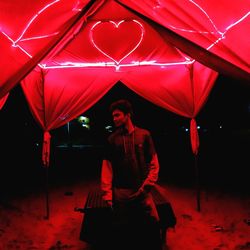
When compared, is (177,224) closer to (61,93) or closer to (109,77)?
(109,77)

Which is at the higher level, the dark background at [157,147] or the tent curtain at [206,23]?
the tent curtain at [206,23]

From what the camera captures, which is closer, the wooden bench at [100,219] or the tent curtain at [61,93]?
the wooden bench at [100,219]

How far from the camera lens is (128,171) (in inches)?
103

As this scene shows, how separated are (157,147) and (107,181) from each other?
35.3 feet

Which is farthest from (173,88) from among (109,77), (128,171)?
(128,171)

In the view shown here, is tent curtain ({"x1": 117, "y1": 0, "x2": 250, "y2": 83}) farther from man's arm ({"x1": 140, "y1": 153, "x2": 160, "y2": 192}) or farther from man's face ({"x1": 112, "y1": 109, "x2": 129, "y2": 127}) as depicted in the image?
man's arm ({"x1": 140, "y1": 153, "x2": 160, "y2": 192})

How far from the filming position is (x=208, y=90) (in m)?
4.59

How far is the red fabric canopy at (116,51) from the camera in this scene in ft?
8.17

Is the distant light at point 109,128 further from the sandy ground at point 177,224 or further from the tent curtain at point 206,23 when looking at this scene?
the tent curtain at point 206,23

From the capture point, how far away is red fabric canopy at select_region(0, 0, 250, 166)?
8.17ft

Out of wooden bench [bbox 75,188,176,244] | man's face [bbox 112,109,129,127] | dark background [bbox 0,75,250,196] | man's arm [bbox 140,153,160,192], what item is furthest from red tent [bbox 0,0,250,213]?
wooden bench [bbox 75,188,176,244]

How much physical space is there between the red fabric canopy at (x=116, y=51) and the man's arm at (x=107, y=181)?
114 centimetres

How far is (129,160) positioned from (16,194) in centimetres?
418

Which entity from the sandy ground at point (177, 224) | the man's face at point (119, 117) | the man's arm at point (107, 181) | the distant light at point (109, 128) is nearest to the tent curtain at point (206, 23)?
the man's face at point (119, 117)
